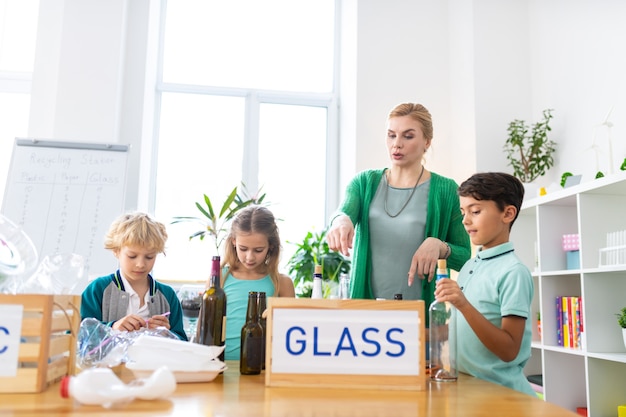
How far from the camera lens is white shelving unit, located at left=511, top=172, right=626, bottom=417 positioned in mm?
2547

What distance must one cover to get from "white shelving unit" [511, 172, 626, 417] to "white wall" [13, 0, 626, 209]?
0.45m

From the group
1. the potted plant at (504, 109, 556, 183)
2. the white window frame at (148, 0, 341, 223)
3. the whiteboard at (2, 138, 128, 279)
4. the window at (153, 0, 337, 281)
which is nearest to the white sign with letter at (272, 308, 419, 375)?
the whiteboard at (2, 138, 128, 279)

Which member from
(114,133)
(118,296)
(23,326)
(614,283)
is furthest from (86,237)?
(614,283)

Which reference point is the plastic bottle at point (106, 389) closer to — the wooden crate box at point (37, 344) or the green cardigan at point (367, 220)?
the wooden crate box at point (37, 344)

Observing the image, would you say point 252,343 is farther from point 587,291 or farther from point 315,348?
point 587,291

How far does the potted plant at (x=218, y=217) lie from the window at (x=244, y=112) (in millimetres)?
265

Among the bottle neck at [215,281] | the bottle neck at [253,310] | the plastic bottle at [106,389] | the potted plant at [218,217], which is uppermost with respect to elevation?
the potted plant at [218,217]

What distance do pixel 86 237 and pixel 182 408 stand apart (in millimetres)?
2403

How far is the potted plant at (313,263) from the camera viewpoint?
362 cm

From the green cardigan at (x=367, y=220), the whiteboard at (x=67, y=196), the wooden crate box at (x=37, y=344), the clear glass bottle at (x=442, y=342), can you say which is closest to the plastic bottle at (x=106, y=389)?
the wooden crate box at (x=37, y=344)

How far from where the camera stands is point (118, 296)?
168cm

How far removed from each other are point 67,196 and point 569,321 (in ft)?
8.76

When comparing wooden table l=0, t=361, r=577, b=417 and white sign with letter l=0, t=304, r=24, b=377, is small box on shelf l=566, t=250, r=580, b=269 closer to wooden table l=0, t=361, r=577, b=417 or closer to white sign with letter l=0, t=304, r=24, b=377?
wooden table l=0, t=361, r=577, b=417

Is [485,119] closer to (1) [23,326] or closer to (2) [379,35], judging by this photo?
(2) [379,35]
